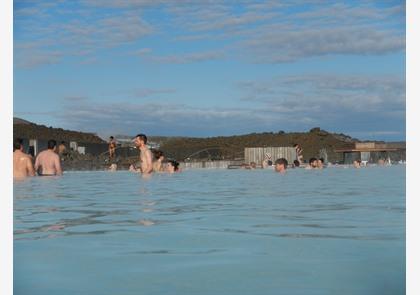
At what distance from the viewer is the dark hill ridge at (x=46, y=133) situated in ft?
88.9

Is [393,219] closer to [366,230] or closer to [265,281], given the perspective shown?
[366,230]

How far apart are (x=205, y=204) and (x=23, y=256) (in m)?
3.58

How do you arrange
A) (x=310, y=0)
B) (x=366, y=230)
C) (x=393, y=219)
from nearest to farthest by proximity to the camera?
(x=366, y=230), (x=393, y=219), (x=310, y=0)

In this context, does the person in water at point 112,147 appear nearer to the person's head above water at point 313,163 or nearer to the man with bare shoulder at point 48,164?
the person's head above water at point 313,163

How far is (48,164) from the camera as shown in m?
13.2

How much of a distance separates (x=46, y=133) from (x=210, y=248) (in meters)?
25.3

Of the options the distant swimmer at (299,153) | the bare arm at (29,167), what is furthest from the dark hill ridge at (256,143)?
the bare arm at (29,167)

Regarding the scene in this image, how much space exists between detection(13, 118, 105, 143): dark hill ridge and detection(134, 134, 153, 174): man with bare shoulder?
12532 millimetres

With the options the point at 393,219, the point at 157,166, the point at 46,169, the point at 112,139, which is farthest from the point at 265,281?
the point at 112,139

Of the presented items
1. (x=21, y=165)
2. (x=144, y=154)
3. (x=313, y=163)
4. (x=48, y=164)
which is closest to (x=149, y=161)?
(x=144, y=154)

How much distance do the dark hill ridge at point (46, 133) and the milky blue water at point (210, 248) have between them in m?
20.5

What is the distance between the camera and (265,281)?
11.4 ft

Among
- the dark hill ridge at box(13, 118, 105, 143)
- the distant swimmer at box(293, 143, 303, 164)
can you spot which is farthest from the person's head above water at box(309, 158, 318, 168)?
the dark hill ridge at box(13, 118, 105, 143)
